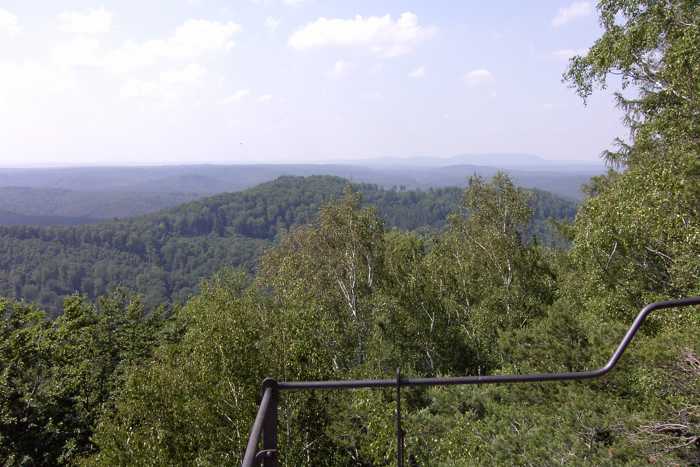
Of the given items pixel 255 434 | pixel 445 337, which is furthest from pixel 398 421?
pixel 445 337

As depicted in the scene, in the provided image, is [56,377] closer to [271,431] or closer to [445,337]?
[445,337]

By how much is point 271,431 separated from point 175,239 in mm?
176678

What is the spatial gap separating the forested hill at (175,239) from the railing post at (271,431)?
375 feet

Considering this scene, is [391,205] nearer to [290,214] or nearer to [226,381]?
[290,214]

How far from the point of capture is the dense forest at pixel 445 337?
782 centimetres

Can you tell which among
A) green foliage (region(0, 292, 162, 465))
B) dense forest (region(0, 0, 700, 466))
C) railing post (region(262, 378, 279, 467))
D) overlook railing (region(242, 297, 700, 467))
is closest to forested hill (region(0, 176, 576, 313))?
green foliage (region(0, 292, 162, 465))

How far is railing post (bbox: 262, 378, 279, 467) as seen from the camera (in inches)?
70.2

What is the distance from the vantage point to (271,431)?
6.00ft

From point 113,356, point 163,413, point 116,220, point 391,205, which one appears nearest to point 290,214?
point 391,205

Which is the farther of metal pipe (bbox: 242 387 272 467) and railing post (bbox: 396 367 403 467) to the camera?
railing post (bbox: 396 367 403 467)

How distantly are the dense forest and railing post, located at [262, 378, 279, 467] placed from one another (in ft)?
18.8

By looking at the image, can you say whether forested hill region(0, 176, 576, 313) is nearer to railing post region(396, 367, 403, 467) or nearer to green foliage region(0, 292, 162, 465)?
green foliage region(0, 292, 162, 465)

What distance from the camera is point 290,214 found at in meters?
160

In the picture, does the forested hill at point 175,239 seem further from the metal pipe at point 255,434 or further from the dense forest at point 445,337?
the metal pipe at point 255,434
